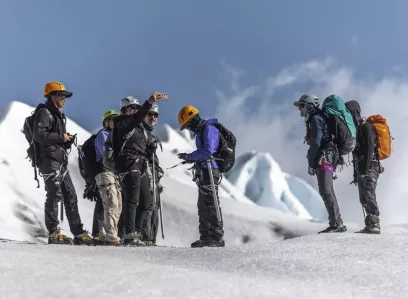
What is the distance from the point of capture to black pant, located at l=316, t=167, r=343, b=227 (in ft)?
31.0

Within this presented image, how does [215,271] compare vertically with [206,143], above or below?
below

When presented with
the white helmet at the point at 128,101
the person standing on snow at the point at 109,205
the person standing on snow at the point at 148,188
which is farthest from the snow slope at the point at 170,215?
the person standing on snow at the point at 109,205

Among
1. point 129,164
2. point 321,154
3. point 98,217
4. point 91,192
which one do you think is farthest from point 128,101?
point 321,154

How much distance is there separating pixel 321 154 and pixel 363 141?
3.61ft

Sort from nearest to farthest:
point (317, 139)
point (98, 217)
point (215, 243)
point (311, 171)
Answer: point (215, 243) → point (317, 139) → point (311, 171) → point (98, 217)

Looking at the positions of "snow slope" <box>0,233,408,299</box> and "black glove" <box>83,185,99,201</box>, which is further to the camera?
"black glove" <box>83,185,99,201</box>

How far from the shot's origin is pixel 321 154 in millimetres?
9453

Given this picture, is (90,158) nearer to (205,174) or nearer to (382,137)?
(205,174)

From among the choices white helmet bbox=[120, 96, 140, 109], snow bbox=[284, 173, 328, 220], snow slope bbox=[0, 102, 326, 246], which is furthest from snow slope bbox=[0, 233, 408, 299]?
snow bbox=[284, 173, 328, 220]

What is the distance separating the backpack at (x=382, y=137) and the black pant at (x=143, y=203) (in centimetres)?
437

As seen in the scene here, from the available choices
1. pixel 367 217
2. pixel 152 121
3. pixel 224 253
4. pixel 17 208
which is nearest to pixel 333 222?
pixel 367 217

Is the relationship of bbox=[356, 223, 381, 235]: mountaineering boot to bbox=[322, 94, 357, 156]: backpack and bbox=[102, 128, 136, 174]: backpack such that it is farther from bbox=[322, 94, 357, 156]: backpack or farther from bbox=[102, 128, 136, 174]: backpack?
bbox=[102, 128, 136, 174]: backpack

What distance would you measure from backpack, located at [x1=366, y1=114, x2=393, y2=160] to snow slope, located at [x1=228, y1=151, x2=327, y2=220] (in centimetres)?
8188

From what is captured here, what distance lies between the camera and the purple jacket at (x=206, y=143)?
9078 mm
